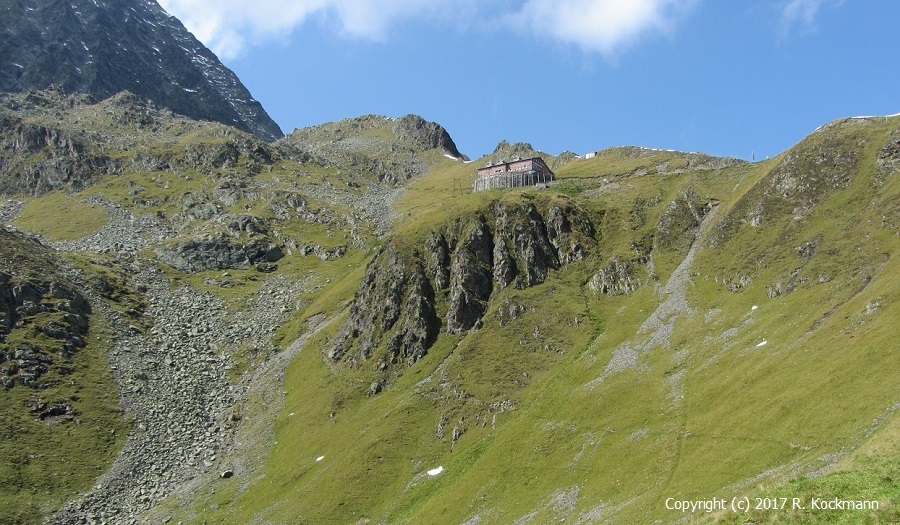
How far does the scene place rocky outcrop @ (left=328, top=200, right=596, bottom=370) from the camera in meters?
132

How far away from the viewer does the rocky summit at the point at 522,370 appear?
218 feet

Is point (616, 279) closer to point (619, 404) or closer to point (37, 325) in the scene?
point (619, 404)

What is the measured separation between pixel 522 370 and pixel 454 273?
1386 inches

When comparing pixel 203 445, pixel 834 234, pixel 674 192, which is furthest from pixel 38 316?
pixel 834 234

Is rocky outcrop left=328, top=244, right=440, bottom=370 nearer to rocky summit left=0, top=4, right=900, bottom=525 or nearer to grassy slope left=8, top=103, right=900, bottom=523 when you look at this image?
rocky summit left=0, top=4, right=900, bottom=525

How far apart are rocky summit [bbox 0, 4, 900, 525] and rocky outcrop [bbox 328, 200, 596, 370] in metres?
0.61

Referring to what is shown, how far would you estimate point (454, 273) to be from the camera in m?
141

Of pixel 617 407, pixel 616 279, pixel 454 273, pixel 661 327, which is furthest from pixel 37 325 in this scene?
pixel 661 327

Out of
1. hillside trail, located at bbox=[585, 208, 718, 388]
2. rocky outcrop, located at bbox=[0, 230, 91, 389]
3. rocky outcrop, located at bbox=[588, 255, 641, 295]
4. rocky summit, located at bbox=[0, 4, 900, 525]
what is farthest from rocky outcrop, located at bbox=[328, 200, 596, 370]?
rocky outcrop, located at bbox=[0, 230, 91, 389]

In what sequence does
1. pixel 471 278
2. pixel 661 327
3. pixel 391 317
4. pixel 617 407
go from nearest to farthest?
pixel 617 407
pixel 661 327
pixel 391 317
pixel 471 278

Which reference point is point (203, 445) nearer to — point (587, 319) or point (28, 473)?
point (28, 473)

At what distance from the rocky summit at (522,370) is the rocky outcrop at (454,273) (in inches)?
23.9

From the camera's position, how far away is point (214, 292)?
7623 inches

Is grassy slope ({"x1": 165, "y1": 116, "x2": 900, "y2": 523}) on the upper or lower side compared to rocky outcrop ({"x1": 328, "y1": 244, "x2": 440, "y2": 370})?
Result: lower
